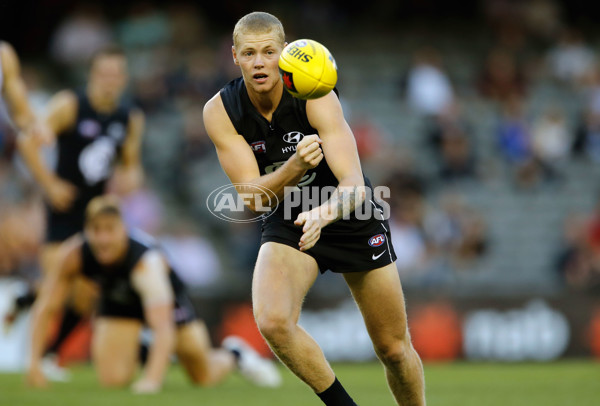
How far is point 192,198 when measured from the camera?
16359 millimetres

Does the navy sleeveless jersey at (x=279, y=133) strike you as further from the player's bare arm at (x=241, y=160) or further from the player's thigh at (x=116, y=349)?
the player's thigh at (x=116, y=349)

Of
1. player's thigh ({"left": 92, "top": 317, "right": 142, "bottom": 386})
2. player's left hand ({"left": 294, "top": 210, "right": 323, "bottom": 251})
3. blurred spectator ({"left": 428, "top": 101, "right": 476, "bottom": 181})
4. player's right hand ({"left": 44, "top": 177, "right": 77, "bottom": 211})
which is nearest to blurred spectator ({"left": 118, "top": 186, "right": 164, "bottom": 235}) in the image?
blurred spectator ({"left": 428, "top": 101, "right": 476, "bottom": 181})

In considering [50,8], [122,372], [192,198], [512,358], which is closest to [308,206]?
[122,372]

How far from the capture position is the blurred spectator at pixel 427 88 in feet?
56.1

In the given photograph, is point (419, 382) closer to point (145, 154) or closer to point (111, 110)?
point (111, 110)

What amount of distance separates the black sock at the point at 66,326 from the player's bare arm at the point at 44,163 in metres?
1.42

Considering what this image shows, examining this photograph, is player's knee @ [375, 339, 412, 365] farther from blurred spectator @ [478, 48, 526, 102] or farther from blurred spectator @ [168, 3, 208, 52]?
blurred spectator @ [168, 3, 208, 52]

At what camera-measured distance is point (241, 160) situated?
18.3 feet

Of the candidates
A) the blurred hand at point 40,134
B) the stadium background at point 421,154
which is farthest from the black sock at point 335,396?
the stadium background at point 421,154

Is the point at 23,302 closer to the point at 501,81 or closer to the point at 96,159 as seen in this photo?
the point at 96,159

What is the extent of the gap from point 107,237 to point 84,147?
138 centimetres

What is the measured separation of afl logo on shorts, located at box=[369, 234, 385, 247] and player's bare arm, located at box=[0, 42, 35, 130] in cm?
409

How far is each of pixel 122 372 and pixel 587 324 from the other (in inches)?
261

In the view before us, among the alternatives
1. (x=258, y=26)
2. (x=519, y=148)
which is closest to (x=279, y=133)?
(x=258, y=26)
